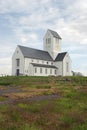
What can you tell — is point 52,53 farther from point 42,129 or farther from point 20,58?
point 42,129

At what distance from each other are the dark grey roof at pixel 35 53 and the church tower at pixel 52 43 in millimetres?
2209

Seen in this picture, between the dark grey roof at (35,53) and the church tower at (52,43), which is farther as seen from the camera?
the church tower at (52,43)

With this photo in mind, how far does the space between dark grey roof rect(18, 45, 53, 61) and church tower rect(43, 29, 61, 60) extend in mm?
2209

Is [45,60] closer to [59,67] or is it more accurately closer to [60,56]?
[59,67]

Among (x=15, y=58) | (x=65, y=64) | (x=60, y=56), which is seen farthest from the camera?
(x=60, y=56)

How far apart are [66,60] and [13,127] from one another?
9637cm

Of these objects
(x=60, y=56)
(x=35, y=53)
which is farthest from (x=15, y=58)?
(x=60, y=56)

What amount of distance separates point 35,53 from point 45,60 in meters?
5.41

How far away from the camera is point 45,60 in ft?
337

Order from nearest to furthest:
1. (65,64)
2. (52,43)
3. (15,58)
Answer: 1. (15,58)
2. (65,64)
3. (52,43)

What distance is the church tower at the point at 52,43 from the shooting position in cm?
10781

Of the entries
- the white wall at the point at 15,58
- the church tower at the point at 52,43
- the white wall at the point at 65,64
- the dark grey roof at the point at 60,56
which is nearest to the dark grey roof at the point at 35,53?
the white wall at the point at 15,58

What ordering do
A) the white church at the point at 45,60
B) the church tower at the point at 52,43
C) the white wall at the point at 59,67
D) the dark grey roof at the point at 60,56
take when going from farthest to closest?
the church tower at the point at 52,43 → the dark grey roof at the point at 60,56 → the white wall at the point at 59,67 → the white church at the point at 45,60

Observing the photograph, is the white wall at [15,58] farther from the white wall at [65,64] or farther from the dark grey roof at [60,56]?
the white wall at [65,64]
